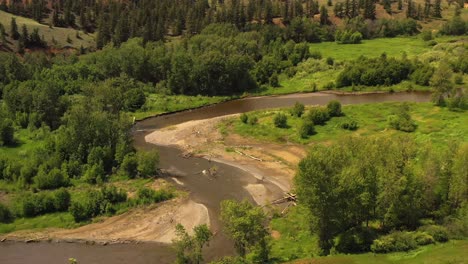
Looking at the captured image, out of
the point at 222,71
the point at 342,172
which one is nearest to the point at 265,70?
the point at 222,71

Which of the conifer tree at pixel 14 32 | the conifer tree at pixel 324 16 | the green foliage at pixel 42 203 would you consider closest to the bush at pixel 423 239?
the green foliage at pixel 42 203

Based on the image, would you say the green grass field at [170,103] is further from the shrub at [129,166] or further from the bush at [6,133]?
the shrub at [129,166]

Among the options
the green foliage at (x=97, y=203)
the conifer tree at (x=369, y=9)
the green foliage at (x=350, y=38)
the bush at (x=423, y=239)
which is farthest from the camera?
the conifer tree at (x=369, y=9)

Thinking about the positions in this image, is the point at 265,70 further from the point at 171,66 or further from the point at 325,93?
the point at 171,66

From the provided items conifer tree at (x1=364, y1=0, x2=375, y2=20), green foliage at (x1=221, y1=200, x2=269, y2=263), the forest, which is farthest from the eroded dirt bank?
conifer tree at (x1=364, y1=0, x2=375, y2=20)

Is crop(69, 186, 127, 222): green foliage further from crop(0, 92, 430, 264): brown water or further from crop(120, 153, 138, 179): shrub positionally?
crop(120, 153, 138, 179): shrub

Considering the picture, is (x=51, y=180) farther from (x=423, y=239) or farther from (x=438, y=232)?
(x=438, y=232)

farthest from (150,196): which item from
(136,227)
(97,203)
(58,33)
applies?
(58,33)
